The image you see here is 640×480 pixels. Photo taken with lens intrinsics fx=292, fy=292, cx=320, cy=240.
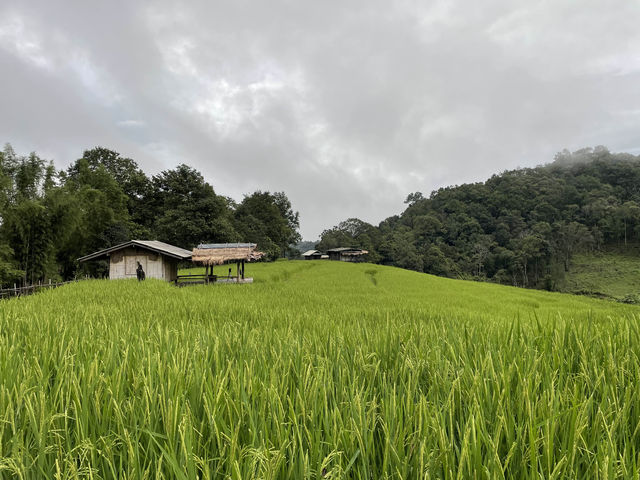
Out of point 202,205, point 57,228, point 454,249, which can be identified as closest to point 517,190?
point 454,249

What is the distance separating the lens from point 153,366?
5.45 feet

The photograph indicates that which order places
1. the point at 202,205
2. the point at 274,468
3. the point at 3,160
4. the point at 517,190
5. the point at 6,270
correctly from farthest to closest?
1. the point at 517,190
2. the point at 202,205
3. the point at 3,160
4. the point at 6,270
5. the point at 274,468

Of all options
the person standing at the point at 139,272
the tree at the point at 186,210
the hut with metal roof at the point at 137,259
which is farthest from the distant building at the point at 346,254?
the person standing at the point at 139,272

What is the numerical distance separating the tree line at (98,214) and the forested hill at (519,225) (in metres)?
34.7

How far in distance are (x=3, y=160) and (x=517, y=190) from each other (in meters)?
110

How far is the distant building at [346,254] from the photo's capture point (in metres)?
64.8

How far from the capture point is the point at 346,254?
66.8 metres

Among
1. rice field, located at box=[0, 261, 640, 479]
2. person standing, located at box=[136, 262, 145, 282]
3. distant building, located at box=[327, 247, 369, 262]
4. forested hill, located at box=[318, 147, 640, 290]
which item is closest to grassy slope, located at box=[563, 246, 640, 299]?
forested hill, located at box=[318, 147, 640, 290]

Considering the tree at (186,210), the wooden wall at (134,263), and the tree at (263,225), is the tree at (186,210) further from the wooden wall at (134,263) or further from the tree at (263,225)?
the wooden wall at (134,263)

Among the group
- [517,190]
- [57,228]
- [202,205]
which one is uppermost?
[517,190]

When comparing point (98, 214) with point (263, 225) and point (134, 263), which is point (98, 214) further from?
point (263, 225)

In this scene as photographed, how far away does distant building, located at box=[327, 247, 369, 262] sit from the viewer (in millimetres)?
64812

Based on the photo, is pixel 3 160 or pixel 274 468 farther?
pixel 3 160

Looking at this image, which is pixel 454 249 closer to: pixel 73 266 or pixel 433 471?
pixel 73 266
